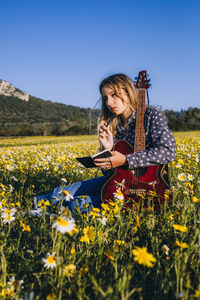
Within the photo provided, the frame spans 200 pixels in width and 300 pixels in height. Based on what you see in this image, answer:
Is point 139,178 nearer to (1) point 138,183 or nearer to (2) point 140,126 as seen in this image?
(1) point 138,183

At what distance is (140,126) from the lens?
2631mm

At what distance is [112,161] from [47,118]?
78106 millimetres

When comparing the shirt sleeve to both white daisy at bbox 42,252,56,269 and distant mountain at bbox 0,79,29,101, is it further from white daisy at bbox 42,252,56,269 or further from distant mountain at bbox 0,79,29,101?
distant mountain at bbox 0,79,29,101

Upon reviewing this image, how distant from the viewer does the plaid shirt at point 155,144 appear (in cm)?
238

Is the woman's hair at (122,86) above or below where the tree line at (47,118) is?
below

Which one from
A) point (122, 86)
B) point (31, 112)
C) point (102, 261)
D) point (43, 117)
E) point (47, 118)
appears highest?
point (31, 112)

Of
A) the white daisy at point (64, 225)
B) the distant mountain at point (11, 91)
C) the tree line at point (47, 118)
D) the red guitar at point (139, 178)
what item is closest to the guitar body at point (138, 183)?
the red guitar at point (139, 178)

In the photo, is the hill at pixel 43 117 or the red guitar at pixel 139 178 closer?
the red guitar at pixel 139 178

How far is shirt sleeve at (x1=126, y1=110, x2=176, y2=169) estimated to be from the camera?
7.80ft

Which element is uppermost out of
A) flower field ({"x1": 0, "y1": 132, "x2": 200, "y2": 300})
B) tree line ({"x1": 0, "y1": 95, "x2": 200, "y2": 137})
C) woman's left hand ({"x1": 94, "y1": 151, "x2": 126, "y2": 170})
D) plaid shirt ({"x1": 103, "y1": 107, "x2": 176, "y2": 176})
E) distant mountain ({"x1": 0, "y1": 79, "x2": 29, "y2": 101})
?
distant mountain ({"x1": 0, "y1": 79, "x2": 29, "y2": 101})

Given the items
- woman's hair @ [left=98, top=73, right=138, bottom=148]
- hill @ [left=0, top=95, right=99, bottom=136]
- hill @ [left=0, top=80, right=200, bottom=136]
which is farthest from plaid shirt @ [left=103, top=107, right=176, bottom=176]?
hill @ [left=0, top=95, right=99, bottom=136]

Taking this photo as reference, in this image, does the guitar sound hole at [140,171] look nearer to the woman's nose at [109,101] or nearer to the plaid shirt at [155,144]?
the plaid shirt at [155,144]

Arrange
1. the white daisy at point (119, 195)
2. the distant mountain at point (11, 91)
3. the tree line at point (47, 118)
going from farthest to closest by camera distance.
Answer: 1. the distant mountain at point (11, 91)
2. the tree line at point (47, 118)
3. the white daisy at point (119, 195)

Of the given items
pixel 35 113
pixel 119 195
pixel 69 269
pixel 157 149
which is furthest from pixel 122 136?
pixel 35 113
